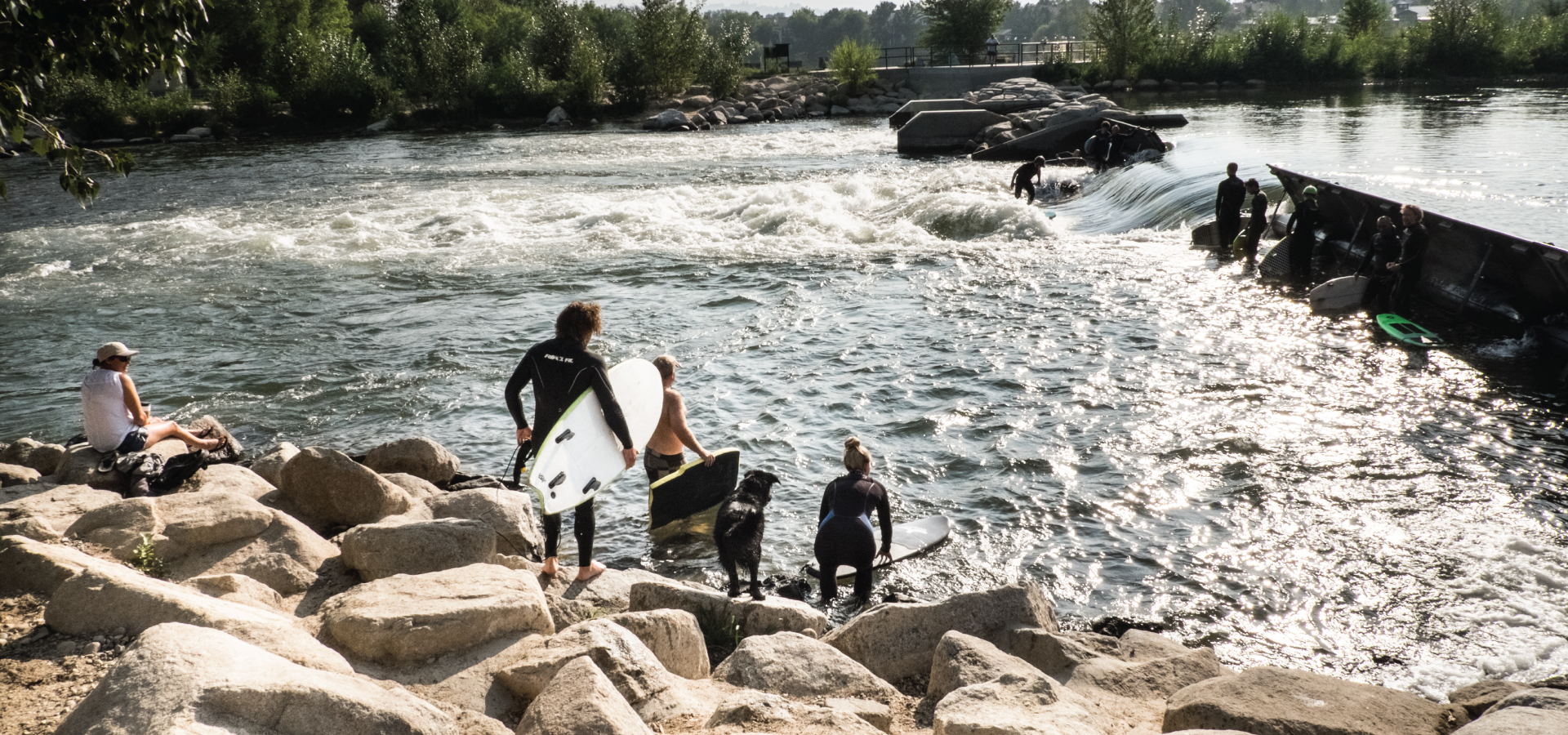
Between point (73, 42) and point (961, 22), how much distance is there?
84051 millimetres

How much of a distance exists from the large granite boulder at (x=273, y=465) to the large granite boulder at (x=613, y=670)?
5.17 meters

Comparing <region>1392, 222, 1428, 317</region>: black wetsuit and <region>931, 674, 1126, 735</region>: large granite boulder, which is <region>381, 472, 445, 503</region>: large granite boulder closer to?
<region>931, 674, 1126, 735</region>: large granite boulder

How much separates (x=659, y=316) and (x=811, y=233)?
7.68m

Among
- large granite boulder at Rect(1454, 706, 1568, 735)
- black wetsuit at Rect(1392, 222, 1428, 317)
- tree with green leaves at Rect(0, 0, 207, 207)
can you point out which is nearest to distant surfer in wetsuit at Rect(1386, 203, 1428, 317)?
black wetsuit at Rect(1392, 222, 1428, 317)

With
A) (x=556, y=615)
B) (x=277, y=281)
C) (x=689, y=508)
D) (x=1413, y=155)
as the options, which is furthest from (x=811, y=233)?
(x=1413, y=155)

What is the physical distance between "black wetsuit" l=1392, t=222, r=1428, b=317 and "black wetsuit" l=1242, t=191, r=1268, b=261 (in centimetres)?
359

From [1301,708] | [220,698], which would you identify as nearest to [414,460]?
[220,698]

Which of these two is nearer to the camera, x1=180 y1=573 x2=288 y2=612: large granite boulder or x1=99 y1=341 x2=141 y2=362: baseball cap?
x1=180 y1=573 x2=288 y2=612: large granite boulder

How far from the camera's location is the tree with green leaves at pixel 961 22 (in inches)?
3280

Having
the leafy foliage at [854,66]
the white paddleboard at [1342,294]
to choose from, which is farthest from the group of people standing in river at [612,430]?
the leafy foliage at [854,66]

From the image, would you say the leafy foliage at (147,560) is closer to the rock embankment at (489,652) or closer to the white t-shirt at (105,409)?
the rock embankment at (489,652)

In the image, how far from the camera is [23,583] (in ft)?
18.7

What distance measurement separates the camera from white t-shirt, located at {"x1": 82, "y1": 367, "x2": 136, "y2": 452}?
29.2ft

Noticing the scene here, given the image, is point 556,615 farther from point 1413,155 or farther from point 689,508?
point 1413,155
